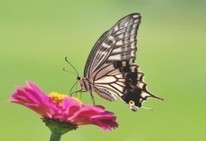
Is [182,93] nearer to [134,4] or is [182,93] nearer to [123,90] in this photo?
[123,90]

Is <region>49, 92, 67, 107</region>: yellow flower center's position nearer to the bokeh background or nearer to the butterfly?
the butterfly

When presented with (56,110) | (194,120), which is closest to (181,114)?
(194,120)

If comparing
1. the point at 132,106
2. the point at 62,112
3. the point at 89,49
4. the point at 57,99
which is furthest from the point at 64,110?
the point at 89,49

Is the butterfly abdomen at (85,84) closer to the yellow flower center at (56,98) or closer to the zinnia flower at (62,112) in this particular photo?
the yellow flower center at (56,98)

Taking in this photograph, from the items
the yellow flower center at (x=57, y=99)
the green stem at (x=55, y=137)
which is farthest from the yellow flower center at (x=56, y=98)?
the green stem at (x=55, y=137)

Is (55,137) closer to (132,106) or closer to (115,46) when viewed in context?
(132,106)

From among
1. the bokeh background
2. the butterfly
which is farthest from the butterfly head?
the bokeh background
